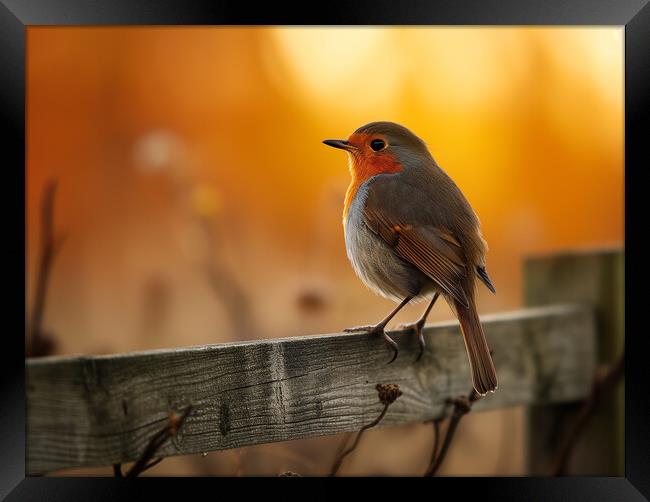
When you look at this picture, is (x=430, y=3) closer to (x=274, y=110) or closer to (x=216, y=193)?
(x=274, y=110)

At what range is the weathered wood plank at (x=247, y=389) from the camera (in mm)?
2002

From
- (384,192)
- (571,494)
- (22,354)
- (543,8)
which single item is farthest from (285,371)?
(543,8)

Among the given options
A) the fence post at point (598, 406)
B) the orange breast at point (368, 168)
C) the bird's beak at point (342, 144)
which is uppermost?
the bird's beak at point (342, 144)

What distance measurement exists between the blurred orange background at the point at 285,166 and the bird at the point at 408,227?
0.46 metres

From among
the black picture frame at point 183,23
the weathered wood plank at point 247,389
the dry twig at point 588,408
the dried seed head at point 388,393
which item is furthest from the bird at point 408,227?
the dry twig at point 588,408

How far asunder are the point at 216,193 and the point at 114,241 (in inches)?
20.0

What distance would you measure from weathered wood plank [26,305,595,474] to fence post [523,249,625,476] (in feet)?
1.02

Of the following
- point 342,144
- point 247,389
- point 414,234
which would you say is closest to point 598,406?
point 414,234

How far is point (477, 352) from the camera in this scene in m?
2.48

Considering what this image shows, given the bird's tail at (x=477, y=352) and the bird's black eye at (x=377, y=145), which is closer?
the bird's tail at (x=477, y=352)

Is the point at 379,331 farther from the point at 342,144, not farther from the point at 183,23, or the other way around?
the point at 183,23

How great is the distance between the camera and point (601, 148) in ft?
10.7

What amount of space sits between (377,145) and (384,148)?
0.10 ft

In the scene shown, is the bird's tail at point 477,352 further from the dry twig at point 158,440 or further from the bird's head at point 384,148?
the dry twig at point 158,440
